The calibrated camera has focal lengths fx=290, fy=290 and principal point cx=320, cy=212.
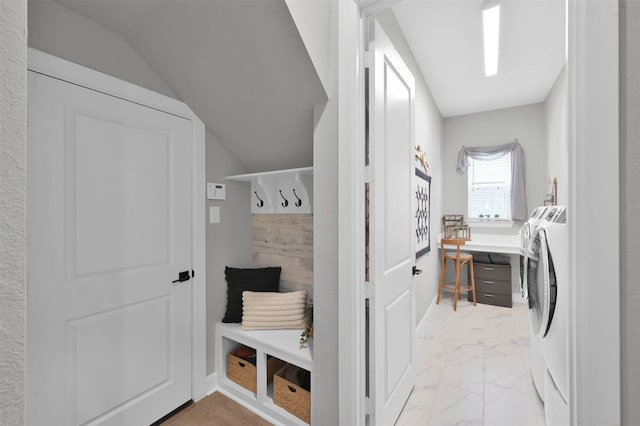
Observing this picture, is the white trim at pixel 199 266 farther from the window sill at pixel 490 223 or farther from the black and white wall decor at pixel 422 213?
the window sill at pixel 490 223

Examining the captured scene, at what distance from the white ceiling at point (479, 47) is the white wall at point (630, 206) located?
152 centimetres

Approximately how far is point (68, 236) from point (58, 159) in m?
0.37

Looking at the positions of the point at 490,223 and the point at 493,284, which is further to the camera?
Answer: the point at 490,223

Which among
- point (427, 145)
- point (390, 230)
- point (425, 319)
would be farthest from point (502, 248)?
point (390, 230)

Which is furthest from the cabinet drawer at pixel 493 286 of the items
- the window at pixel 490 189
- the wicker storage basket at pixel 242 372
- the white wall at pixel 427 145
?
the wicker storage basket at pixel 242 372

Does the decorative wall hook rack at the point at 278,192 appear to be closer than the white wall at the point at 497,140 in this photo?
Yes

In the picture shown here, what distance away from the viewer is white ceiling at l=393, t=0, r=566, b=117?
228 cm

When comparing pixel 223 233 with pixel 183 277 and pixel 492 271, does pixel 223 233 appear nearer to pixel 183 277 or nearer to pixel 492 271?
pixel 183 277

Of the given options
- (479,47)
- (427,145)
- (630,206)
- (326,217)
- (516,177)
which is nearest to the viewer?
(630,206)

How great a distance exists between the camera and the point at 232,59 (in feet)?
4.96

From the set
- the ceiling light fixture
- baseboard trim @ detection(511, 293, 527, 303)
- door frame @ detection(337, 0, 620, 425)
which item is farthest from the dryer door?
baseboard trim @ detection(511, 293, 527, 303)

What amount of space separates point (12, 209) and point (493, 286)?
455 cm

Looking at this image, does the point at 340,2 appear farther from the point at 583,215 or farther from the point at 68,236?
the point at 68,236

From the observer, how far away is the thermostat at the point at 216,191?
2.02 m
